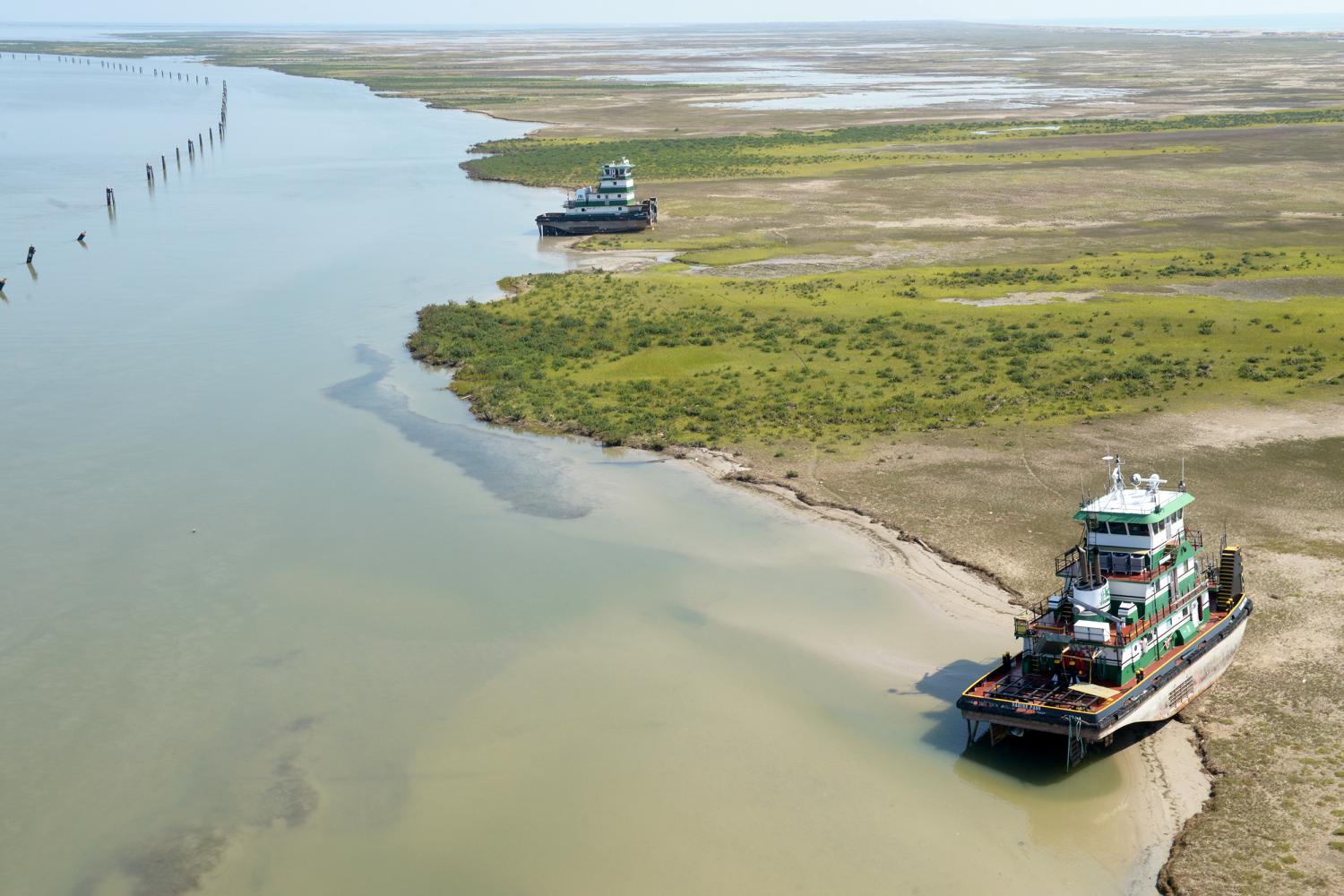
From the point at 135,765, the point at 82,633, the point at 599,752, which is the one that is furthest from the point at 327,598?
the point at 599,752

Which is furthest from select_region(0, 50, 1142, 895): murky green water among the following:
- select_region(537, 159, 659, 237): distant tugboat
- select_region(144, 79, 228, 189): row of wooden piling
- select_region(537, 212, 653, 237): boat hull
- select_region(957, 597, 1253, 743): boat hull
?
select_region(144, 79, 228, 189): row of wooden piling

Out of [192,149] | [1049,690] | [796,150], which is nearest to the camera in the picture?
[1049,690]

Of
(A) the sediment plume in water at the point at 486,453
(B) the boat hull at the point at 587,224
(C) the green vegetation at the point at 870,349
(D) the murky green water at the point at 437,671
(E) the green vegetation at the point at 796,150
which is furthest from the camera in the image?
(E) the green vegetation at the point at 796,150

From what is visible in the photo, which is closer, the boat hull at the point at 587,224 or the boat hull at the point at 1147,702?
the boat hull at the point at 1147,702

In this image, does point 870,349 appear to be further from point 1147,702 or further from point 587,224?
point 587,224

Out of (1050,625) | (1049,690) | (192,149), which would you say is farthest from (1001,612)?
(192,149)

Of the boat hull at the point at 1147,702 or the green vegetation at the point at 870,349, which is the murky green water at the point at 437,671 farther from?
the green vegetation at the point at 870,349

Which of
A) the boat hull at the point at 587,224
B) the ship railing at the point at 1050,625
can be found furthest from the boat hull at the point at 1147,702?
the boat hull at the point at 587,224
